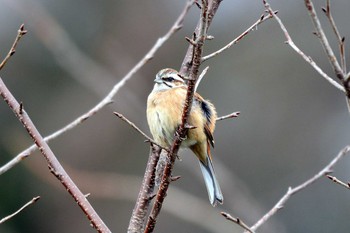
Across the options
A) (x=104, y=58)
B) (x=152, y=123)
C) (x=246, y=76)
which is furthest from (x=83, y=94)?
(x=152, y=123)

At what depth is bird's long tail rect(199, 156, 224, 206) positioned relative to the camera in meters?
3.70

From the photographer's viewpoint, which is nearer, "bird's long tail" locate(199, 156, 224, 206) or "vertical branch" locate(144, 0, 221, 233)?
"vertical branch" locate(144, 0, 221, 233)

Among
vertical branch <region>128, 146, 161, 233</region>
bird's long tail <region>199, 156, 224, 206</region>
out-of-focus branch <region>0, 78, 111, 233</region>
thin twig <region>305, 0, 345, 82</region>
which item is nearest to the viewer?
thin twig <region>305, 0, 345, 82</region>

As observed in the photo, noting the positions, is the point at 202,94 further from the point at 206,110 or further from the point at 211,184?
the point at 211,184

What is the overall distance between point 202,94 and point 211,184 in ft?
27.3

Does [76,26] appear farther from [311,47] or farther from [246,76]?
[311,47]

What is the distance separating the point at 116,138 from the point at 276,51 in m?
3.51

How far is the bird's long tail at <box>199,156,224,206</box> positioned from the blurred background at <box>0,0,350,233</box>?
6.66 meters

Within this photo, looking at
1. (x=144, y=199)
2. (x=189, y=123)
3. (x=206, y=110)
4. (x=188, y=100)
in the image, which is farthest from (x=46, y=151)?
(x=206, y=110)

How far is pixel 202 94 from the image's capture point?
39.9ft

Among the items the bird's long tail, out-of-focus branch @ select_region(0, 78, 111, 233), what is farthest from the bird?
out-of-focus branch @ select_region(0, 78, 111, 233)

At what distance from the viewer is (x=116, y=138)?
12562 mm

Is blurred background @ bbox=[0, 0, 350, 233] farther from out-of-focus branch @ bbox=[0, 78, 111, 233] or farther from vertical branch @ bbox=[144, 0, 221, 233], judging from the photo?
out-of-focus branch @ bbox=[0, 78, 111, 233]

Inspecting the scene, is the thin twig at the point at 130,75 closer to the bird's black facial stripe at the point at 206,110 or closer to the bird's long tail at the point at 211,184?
the bird's long tail at the point at 211,184
